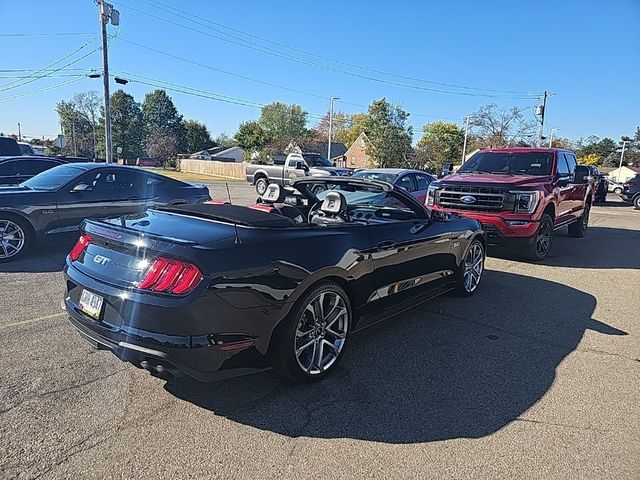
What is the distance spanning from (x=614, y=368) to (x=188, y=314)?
3585mm

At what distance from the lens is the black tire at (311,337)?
3.13 meters

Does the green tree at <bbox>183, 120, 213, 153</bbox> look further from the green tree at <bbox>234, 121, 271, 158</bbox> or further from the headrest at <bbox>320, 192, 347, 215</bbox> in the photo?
the headrest at <bbox>320, 192, 347, 215</bbox>

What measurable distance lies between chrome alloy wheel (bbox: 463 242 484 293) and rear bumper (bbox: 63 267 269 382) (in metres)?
3.52

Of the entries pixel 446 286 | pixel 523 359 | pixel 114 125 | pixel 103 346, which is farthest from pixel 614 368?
pixel 114 125

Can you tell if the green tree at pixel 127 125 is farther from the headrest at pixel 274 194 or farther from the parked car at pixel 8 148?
the headrest at pixel 274 194

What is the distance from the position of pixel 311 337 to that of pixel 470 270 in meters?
3.14

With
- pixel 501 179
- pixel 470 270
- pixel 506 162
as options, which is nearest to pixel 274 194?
pixel 470 270

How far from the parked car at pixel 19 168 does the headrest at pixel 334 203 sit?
8743 millimetres

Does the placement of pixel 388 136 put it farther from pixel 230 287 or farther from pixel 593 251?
pixel 230 287

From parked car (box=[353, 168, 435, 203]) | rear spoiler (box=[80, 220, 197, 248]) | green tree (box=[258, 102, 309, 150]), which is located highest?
green tree (box=[258, 102, 309, 150])

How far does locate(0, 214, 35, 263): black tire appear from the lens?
266 inches

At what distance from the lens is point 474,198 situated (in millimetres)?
8086

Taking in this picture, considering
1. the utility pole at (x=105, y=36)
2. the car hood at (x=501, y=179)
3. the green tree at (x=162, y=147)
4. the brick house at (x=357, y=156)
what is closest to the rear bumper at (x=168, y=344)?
the car hood at (x=501, y=179)

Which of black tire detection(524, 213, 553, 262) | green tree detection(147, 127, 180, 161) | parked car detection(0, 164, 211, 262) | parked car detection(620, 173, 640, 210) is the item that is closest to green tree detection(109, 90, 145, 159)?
green tree detection(147, 127, 180, 161)
